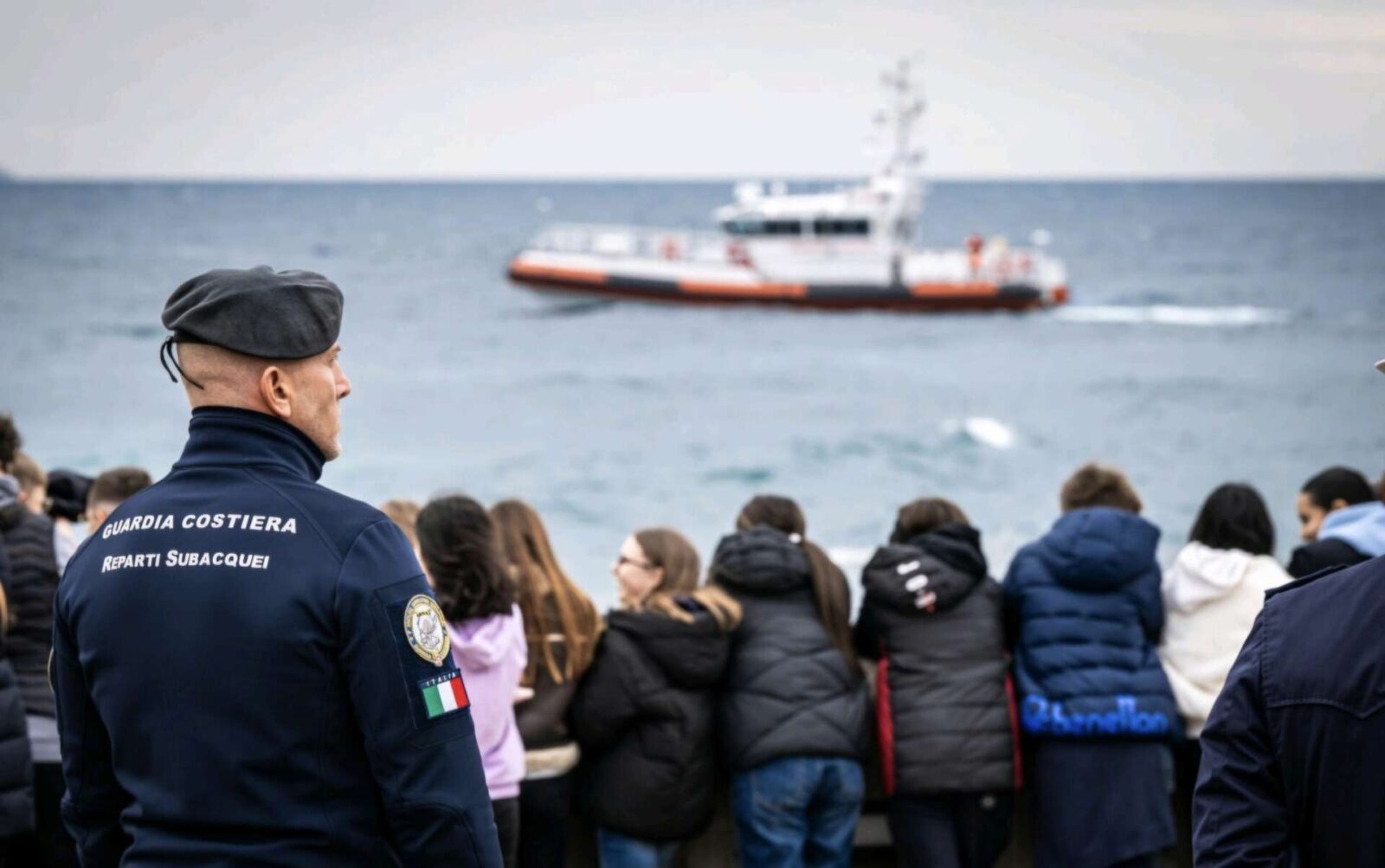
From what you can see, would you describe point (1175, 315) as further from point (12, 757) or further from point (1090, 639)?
point (12, 757)

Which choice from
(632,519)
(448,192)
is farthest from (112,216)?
(632,519)

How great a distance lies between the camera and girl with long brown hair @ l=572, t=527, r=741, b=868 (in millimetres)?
3604

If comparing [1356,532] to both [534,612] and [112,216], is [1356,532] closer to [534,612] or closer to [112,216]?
[534,612]

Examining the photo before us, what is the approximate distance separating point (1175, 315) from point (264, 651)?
5904 centimetres

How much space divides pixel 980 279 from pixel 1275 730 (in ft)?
130

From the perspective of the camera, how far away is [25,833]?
3666mm

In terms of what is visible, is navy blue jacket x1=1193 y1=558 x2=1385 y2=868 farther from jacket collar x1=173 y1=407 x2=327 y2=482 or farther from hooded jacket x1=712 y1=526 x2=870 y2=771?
hooded jacket x1=712 y1=526 x2=870 y2=771

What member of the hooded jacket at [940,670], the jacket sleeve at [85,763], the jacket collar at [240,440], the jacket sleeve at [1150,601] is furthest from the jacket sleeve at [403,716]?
the jacket sleeve at [1150,601]

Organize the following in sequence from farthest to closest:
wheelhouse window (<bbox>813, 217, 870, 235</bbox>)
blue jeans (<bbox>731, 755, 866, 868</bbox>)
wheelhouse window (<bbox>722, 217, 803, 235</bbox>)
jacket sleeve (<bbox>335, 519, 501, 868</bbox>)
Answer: wheelhouse window (<bbox>813, 217, 870, 235</bbox>) < wheelhouse window (<bbox>722, 217, 803, 235</bbox>) < blue jeans (<bbox>731, 755, 866, 868</bbox>) < jacket sleeve (<bbox>335, 519, 501, 868</bbox>)

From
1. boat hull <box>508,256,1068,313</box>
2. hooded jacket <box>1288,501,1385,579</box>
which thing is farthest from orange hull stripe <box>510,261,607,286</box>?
hooded jacket <box>1288,501,1385,579</box>

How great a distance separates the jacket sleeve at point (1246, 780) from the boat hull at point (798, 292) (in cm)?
3777

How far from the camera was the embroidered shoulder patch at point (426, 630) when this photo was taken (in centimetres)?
178

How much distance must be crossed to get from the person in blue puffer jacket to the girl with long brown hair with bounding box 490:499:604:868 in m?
1.04

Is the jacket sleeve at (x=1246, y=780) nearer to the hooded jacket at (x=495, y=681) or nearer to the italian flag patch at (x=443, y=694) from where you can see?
the italian flag patch at (x=443, y=694)
